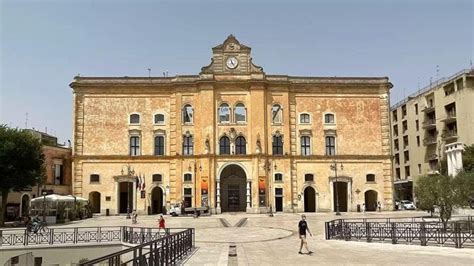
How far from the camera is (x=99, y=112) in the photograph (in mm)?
53656

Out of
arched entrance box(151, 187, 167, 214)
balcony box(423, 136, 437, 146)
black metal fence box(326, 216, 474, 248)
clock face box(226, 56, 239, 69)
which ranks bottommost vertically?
black metal fence box(326, 216, 474, 248)

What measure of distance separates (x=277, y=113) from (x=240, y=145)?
18.3 feet

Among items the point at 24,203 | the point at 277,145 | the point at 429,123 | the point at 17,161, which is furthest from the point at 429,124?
the point at 17,161

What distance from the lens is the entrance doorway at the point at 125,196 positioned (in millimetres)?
52594

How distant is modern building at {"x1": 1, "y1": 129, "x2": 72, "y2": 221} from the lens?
4658 centimetres

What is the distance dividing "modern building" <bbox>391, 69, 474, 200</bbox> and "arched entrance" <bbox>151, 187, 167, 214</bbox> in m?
31.2

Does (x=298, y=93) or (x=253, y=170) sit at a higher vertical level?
(x=298, y=93)

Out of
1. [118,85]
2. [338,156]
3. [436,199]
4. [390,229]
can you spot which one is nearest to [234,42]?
[118,85]

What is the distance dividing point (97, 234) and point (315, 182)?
31.3 m

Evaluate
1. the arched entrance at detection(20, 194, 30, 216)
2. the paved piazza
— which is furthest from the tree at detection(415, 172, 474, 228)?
the arched entrance at detection(20, 194, 30, 216)

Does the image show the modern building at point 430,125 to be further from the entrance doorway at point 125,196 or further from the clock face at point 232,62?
the entrance doorway at point 125,196

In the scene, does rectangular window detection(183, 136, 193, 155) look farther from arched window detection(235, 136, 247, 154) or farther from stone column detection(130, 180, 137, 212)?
stone column detection(130, 180, 137, 212)

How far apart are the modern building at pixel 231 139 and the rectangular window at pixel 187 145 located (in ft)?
0.36

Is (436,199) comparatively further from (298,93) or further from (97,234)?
(298,93)
